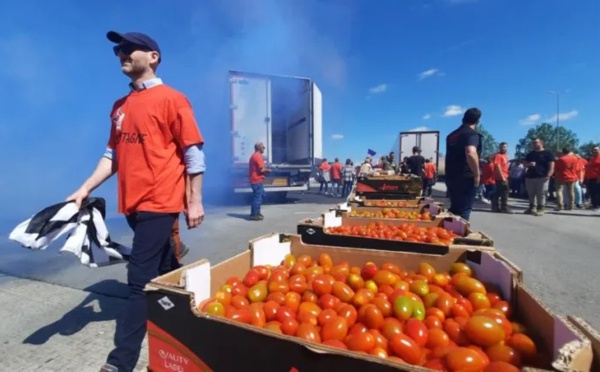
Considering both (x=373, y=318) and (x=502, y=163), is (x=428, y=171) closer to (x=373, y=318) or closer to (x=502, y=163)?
(x=502, y=163)

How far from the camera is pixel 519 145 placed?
80500 mm

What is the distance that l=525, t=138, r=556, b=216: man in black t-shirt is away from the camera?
846cm

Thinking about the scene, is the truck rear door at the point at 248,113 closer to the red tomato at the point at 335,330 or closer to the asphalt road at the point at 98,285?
the asphalt road at the point at 98,285

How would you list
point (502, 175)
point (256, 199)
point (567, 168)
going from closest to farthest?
point (256, 199), point (502, 175), point (567, 168)

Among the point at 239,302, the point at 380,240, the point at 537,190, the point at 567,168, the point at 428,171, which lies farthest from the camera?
the point at 428,171

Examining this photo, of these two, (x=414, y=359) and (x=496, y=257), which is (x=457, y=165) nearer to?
(x=496, y=257)

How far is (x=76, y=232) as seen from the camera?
6.56 feet

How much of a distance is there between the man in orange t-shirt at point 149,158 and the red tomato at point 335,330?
1.05 meters

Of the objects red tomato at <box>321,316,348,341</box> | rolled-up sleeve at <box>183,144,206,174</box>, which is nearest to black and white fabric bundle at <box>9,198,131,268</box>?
rolled-up sleeve at <box>183,144,206,174</box>

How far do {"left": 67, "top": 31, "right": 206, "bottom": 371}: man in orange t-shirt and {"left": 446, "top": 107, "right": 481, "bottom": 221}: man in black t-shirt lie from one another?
300 cm

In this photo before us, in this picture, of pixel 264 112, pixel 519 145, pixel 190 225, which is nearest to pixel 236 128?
pixel 264 112

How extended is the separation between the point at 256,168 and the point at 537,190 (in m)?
7.11

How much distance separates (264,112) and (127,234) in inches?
225

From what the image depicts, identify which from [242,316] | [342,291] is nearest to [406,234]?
[342,291]
